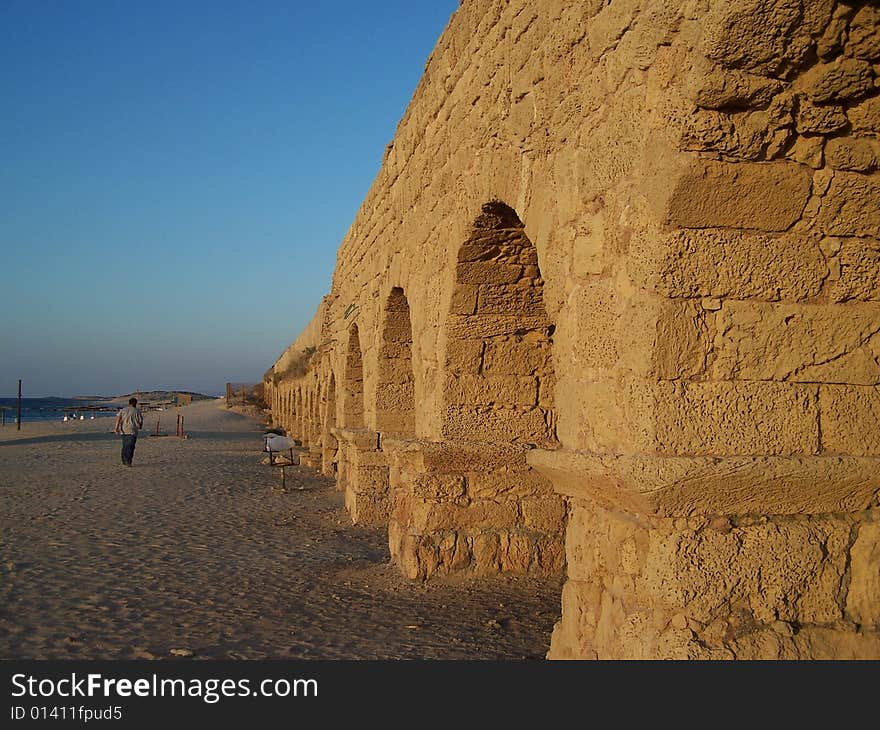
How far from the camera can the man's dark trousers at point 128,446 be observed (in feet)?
49.0

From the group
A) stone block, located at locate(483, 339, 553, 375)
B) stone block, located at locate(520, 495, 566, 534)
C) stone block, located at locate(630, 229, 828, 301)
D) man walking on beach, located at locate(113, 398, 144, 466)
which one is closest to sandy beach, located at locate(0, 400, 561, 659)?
stone block, located at locate(520, 495, 566, 534)

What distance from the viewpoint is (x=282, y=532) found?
350 inches

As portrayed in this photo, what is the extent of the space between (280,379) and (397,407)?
76.3 ft

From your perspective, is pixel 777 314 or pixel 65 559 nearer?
pixel 777 314

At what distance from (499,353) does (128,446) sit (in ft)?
38.3

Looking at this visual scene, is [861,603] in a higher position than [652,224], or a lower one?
lower

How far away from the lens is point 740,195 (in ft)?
8.67

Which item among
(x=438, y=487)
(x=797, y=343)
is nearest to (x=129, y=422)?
(x=438, y=487)

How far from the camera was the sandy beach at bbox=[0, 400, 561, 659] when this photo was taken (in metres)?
4.79

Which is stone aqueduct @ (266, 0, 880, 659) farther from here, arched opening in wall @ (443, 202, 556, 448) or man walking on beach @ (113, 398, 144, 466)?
man walking on beach @ (113, 398, 144, 466)

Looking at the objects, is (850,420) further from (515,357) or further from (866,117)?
(515,357)

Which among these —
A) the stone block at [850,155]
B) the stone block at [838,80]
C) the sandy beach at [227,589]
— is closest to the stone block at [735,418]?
the stone block at [850,155]

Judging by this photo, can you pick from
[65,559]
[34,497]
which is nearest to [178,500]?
[34,497]

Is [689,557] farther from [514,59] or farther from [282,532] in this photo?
[282,532]
